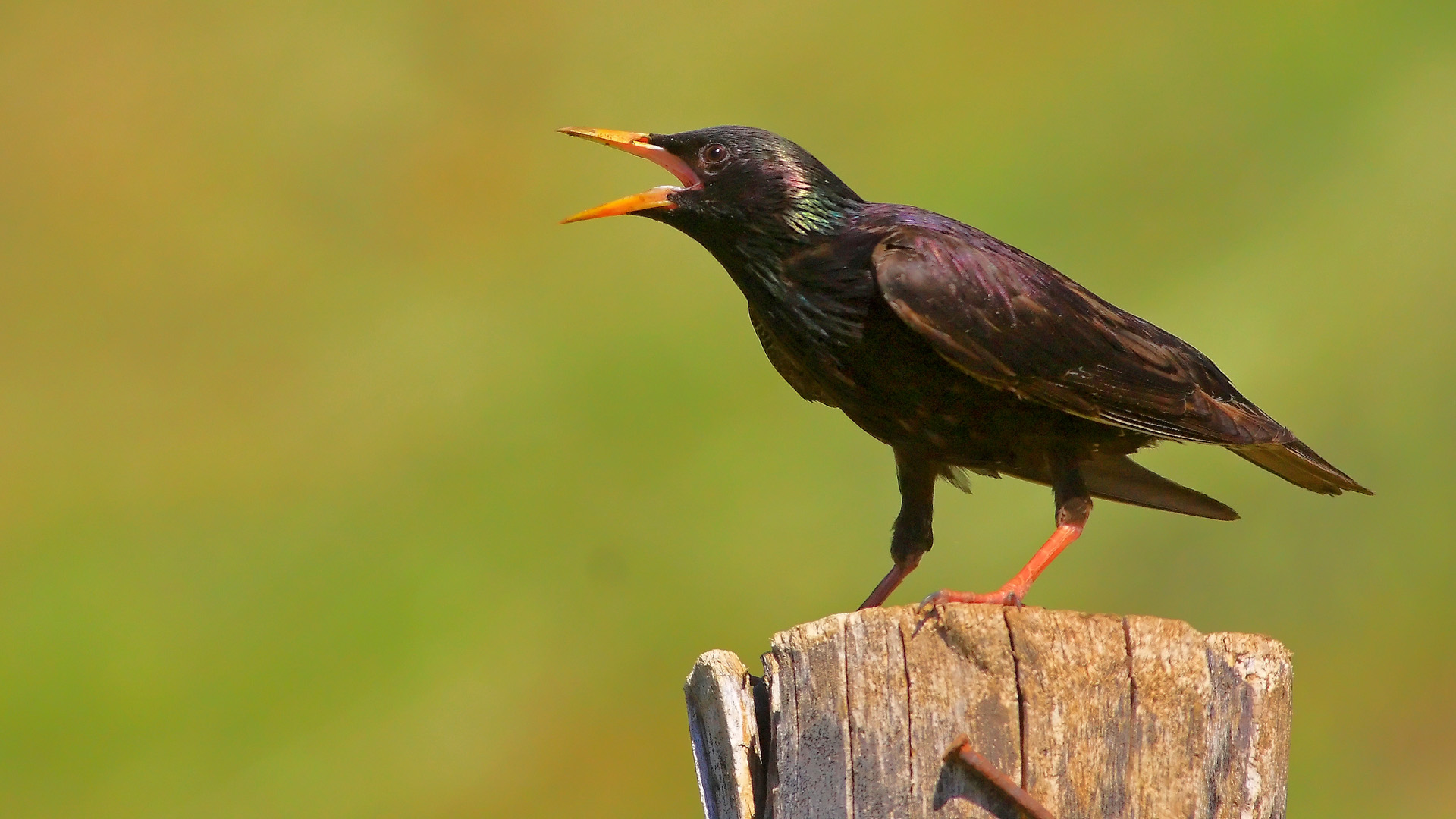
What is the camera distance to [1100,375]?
14.8ft

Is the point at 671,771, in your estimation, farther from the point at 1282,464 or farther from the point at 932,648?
the point at 932,648

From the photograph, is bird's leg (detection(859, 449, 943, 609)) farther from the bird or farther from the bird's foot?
the bird's foot

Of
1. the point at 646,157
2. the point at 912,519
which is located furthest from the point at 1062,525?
the point at 646,157

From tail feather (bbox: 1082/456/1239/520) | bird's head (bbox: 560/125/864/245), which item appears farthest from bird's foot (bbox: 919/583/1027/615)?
bird's head (bbox: 560/125/864/245)

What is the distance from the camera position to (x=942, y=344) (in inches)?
168

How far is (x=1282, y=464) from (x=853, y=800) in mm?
2716

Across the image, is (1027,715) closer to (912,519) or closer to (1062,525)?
(1062,525)

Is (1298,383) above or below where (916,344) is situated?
above

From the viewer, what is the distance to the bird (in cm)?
438

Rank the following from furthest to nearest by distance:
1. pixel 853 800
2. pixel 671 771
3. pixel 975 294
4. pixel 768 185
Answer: pixel 671 771, pixel 768 185, pixel 975 294, pixel 853 800

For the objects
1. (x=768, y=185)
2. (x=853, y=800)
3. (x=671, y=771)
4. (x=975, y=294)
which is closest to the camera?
(x=853, y=800)

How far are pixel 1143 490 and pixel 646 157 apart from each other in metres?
2.08

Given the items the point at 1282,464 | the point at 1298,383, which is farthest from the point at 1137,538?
the point at 1282,464

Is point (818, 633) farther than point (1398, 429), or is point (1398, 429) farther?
point (1398, 429)
